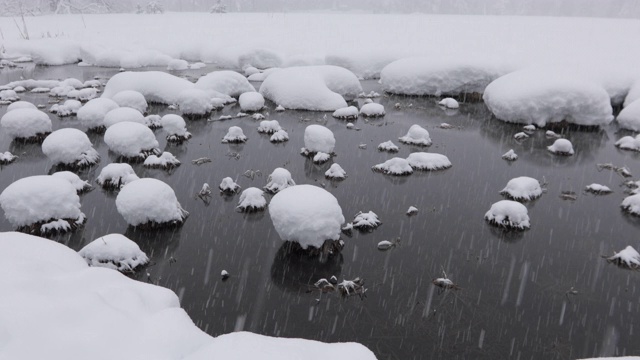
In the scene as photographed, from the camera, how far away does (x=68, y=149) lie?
10.8 m

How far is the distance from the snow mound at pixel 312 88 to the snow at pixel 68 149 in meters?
7.85

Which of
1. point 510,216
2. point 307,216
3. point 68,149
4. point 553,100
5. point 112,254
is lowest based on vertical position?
point 510,216

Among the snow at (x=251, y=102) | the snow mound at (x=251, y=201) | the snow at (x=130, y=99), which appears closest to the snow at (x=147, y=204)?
the snow mound at (x=251, y=201)

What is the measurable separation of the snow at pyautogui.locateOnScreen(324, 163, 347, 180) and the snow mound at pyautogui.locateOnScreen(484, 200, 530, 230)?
3.56m

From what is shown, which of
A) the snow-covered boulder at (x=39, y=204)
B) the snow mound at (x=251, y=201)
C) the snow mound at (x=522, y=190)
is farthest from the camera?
the snow mound at (x=522, y=190)

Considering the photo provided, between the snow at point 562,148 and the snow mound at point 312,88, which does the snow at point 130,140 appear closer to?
the snow mound at point 312,88

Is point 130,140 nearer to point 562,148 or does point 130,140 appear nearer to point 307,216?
point 307,216

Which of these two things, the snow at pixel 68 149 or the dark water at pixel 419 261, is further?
the snow at pixel 68 149

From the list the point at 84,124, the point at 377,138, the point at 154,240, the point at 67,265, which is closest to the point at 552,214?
the point at 377,138

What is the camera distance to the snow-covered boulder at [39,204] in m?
7.54

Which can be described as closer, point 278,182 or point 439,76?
point 278,182

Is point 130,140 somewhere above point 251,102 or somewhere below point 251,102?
above

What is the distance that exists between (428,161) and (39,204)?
8595 mm

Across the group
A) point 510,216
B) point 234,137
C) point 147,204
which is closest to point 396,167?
point 510,216
